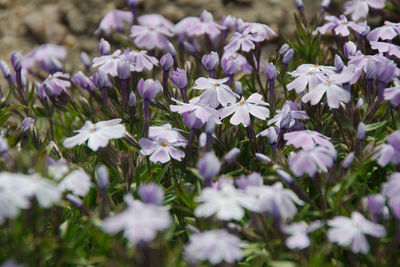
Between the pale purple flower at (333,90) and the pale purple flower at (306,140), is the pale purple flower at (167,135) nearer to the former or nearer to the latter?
the pale purple flower at (306,140)

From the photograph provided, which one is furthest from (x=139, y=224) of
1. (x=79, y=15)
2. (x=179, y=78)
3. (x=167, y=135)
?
(x=79, y=15)

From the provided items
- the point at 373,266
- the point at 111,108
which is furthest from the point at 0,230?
the point at 373,266

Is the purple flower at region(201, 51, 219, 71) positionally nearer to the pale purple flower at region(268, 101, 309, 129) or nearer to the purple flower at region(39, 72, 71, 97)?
the pale purple flower at region(268, 101, 309, 129)

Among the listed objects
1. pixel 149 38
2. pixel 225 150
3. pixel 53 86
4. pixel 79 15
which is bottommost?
pixel 79 15

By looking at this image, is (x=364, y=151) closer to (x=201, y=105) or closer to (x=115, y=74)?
(x=201, y=105)

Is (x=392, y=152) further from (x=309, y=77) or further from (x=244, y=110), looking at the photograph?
(x=244, y=110)

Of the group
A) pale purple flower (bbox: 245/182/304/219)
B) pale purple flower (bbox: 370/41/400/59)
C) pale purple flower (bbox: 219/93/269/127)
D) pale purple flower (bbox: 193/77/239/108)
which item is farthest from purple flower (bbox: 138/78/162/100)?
pale purple flower (bbox: 370/41/400/59)
